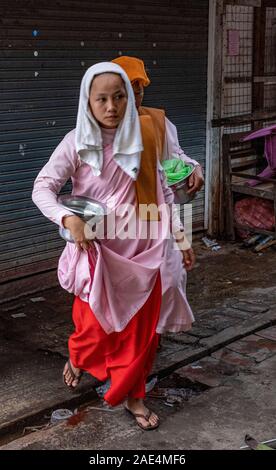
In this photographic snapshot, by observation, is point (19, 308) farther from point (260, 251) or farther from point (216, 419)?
point (260, 251)

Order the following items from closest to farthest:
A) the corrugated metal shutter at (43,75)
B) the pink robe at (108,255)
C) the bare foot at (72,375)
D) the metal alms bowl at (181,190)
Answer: the pink robe at (108,255)
the bare foot at (72,375)
the metal alms bowl at (181,190)
the corrugated metal shutter at (43,75)

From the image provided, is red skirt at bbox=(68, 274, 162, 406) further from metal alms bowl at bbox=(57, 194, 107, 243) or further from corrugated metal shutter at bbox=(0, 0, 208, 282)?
corrugated metal shutter at bbox=(0, 0, 208, 282)

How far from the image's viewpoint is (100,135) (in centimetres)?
328

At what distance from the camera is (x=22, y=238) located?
5.52m

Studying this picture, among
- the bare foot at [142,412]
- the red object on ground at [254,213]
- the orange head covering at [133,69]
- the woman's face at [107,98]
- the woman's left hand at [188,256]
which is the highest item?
the orange head covering at [133,69]

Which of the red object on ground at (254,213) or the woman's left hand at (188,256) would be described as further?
the red object on ground at (254,213)

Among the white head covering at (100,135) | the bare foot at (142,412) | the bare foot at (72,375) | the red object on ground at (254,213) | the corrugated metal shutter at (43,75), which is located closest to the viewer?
the white head covering at (100,135)

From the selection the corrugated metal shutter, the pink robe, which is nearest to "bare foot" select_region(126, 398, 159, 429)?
the pink robe

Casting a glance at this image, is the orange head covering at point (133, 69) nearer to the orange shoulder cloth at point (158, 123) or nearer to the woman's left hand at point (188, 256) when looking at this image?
the orange shoulder cloth at point (158, 123)

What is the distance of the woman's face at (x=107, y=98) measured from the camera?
10.5ft

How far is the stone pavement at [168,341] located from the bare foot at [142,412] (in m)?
0.35

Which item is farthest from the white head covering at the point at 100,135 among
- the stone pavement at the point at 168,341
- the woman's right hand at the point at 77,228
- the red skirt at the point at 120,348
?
the stone pavement at the point at 168,341

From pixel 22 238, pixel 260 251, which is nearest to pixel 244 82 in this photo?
pixel 260 251

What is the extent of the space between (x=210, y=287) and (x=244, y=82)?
276 centimetres
